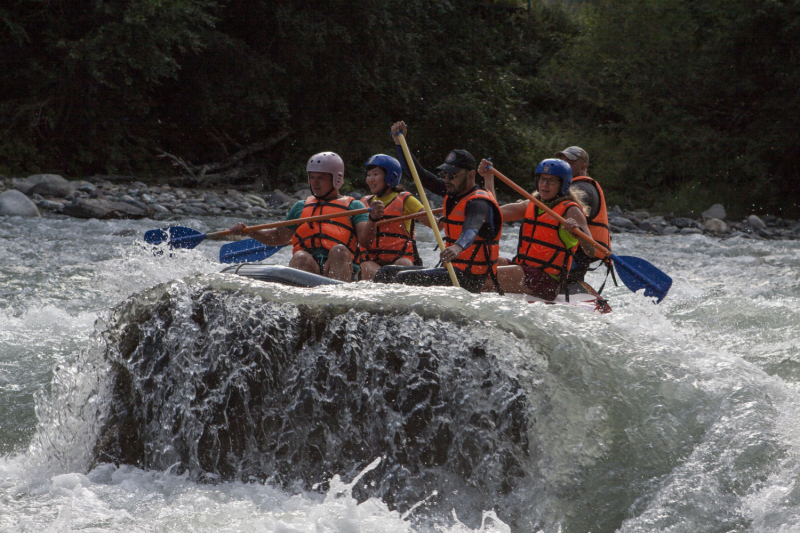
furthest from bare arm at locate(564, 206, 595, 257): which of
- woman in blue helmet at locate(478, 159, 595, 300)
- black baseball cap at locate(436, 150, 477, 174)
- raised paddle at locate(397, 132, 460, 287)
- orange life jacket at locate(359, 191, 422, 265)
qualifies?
orange life jacket at locate(359, 191, 422, 265)

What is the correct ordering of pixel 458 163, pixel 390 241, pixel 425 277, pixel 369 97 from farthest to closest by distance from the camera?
pixel 369 97
pixel 390 241
pixel 458 163
pixel 425 277

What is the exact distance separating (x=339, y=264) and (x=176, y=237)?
1443mm

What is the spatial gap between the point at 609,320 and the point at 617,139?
52.4ft

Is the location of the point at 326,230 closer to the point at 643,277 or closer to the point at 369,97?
the point at 643,277

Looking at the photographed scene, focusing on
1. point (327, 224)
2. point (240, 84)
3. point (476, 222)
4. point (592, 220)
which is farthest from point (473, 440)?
point (240, 84)

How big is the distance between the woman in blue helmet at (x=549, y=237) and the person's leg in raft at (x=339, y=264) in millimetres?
1057

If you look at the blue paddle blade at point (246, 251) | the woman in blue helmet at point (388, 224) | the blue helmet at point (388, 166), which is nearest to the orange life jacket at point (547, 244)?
the woman in blue helmet at point (388, 224)

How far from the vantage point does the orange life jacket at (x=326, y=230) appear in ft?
16.7

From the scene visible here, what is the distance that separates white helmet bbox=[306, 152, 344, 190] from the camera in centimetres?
511

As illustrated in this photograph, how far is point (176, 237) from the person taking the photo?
5.50 m

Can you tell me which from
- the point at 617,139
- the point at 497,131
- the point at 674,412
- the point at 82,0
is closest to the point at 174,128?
the point at 82,0

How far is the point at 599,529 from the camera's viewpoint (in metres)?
2.88

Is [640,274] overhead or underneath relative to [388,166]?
underneath

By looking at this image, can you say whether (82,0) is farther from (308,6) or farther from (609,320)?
(609,320)
